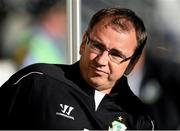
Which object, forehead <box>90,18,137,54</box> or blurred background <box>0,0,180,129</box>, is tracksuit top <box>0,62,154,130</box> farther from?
blurred background <box>0,0,180,129</box>

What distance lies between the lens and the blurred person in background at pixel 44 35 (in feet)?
7.91

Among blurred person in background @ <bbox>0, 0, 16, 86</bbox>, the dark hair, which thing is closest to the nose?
the dark hair

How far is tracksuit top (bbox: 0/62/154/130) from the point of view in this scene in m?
1.64

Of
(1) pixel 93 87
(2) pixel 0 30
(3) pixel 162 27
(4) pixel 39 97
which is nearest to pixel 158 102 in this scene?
(3) pixel 162 27

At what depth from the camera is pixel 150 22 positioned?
7.53 ft

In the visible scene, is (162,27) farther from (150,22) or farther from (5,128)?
(5,128)

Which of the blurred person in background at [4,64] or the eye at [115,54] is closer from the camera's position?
the eye at [115,54]

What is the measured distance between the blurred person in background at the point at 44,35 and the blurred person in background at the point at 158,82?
49cm

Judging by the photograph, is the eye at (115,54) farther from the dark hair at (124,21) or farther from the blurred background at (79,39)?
the blurred background at (79,39)

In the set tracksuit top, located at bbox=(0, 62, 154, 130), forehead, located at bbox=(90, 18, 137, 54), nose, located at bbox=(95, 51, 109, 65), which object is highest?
forehead, located at bbox=(90, 18, 137, 54)

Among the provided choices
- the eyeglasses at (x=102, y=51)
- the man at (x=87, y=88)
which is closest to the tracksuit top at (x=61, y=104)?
the man at (x=87, y=88)

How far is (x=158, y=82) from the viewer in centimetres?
235

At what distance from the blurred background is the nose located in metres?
0.67

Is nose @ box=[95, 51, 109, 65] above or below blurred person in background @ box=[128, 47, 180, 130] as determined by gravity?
above
